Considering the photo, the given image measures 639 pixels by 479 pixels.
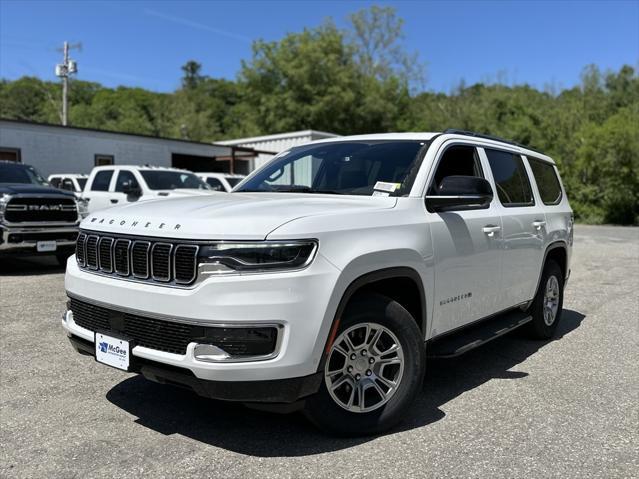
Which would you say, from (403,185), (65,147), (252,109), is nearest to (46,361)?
(403,185)

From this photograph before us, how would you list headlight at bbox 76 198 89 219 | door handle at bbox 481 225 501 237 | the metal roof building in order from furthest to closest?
the metal roof building < headlight at bbox 76 198 89 219 < door handle at bbox 481 225 501 237

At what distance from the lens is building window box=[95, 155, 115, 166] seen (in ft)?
74.0

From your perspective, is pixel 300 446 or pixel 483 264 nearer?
pixel 300 446

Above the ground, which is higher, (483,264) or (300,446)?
(483,264)

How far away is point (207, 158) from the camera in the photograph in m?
29.5

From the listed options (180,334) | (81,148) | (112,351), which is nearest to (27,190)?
(112,351)

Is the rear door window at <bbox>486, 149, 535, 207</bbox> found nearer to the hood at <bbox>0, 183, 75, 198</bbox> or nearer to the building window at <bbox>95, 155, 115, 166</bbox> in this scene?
the hood at <bbox>0, 183, 75, 198</bbox>

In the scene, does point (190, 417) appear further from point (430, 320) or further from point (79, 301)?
point (430, 320)

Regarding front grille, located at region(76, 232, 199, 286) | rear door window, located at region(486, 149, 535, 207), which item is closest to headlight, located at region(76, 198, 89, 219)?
front grille, located at region(76, 232, 199, 286)

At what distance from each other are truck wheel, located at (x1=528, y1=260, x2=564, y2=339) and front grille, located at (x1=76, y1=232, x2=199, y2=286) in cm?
381

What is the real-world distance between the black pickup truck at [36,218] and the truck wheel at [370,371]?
776cm

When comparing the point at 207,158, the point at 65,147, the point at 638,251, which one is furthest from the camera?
the point at 207,158

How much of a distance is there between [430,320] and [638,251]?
44.1ft

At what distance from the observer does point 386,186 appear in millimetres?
3926
